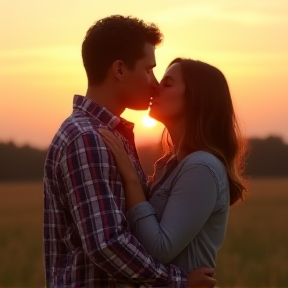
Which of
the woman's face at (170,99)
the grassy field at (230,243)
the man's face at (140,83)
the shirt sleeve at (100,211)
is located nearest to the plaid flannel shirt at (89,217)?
the shirt sleeve at (100,211)

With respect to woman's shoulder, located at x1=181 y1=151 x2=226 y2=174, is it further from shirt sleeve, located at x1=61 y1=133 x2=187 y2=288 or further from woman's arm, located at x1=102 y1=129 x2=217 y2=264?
shirt sleeve, located at x1=61 y1=133 x2=187 y2=288

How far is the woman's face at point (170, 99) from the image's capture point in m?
3.64

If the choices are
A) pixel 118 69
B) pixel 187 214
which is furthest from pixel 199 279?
pixel 118 69

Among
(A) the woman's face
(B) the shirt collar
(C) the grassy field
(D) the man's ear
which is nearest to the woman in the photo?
(A) the woman's face

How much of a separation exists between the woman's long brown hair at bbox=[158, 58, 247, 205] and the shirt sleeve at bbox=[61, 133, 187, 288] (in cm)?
47

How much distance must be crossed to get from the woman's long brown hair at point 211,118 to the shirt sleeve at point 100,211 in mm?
471

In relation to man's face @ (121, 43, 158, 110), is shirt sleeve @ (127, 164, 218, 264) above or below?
below

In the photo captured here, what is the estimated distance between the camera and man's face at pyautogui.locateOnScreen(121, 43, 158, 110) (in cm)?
354

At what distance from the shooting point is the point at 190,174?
3479 mm

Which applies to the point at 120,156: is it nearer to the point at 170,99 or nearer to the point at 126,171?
the point at 126,171

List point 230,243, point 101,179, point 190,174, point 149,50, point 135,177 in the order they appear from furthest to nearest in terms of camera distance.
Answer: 1. point 230,243
2. point 149,50
3. point 190,174
4. point 135,177
5. point 101,179

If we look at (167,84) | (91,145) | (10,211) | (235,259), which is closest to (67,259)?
(91,145)

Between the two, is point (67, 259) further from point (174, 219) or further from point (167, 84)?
point (167, 84)

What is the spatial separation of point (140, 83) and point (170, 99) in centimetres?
16
